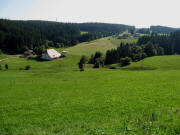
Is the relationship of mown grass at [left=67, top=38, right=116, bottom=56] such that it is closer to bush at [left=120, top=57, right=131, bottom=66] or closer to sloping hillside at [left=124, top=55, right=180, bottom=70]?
bush at [left=120, top=57, right=131, bottom=66]

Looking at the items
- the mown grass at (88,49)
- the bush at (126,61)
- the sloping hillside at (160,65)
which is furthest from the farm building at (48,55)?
the sloping hillside at (160,65)

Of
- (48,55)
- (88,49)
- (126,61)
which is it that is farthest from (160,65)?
(88,49)

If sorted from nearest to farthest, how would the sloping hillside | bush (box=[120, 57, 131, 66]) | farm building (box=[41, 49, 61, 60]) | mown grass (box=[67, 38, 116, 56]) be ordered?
1. the sloping hillside
2. bush (box=[120, 57, 131, 66])
3. farm building (box=[41, 49, 61, 60])
4. mown grass (box=[67, 38, 116, 56])

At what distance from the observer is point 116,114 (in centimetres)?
1052

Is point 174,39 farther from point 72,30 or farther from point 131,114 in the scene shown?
point 72,30

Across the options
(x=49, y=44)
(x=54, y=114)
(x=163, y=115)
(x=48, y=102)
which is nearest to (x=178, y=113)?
(x=163, y=115)

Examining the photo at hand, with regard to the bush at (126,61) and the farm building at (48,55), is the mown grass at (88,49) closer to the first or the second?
the farm building at (48,55)

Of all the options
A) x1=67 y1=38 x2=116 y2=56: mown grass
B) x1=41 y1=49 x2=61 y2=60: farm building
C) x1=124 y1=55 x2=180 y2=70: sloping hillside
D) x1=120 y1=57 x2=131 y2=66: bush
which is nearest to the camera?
x1=124 y1=55 x2=180 y2=70: sloping hillside

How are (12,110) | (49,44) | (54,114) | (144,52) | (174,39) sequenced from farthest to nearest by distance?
(49,44), (174,39), (144,52), (12,110), (54,114)

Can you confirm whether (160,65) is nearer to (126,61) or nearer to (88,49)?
(126,61)

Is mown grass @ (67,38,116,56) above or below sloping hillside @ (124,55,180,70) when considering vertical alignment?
above

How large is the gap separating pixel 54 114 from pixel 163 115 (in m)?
8.05

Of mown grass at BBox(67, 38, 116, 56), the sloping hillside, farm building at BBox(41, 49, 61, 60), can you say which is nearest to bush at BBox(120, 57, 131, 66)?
Result: the sloping hillside

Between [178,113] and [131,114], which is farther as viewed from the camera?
[131,114]
